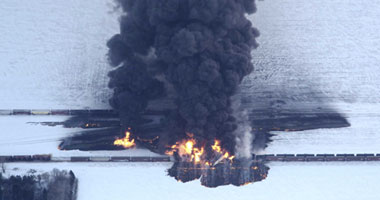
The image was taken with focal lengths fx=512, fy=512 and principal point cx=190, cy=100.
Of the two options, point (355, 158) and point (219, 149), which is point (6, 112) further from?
point (355, 158)

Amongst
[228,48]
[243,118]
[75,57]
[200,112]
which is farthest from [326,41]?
[75,57]

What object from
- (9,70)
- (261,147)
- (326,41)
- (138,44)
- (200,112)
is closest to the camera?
(200,112)

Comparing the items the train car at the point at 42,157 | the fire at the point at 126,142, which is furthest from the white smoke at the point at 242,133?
the train car at the point at 42,157

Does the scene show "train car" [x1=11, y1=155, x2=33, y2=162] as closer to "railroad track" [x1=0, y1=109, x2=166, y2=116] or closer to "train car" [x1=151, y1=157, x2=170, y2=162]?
"railroad track" [x1=0, y1=109, x2=166, y2=116]

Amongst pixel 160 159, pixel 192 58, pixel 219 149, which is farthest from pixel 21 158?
pixel 192 58

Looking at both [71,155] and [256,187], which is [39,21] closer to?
[71,155]

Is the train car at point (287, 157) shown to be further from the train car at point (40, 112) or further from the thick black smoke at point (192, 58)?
the train car at point (40, 112)
